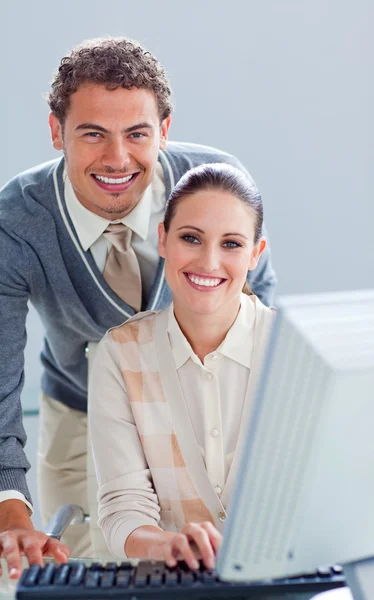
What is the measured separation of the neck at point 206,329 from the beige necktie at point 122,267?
368 millimetres

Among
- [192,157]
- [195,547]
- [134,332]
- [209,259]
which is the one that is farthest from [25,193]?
[195,547]

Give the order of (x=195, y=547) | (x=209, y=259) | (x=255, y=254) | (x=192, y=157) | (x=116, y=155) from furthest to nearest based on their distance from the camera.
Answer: (x=192, y=157) → (x=116, y=155) → (x=255, y=254) → (x=209, y=259) → (x=195, y=547)

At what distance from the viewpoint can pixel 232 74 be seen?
3.01 meters

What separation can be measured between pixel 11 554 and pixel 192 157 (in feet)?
3.44

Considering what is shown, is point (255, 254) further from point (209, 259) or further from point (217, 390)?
point (217, 390)

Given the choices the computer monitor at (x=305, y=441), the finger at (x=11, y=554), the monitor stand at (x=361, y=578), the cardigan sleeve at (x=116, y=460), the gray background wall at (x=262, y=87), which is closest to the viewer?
the computer monitor at (x=305, y=441)

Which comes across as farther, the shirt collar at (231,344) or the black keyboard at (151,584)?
the shirt collar at (231,344)

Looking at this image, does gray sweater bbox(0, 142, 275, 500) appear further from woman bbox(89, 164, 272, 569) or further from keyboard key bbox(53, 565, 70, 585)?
keyboard key bbox(53, 565, 70, 585)

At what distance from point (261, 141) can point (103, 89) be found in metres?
1.47

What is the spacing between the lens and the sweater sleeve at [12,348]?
5.28 feet

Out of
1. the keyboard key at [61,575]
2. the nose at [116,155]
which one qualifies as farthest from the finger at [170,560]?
the nose at [116,155]

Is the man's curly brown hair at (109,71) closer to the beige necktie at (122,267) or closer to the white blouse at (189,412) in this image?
the beige necktie at (122,267)

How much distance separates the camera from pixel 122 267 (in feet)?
6.03

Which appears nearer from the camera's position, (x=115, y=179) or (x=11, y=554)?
(x=11, y=554)
